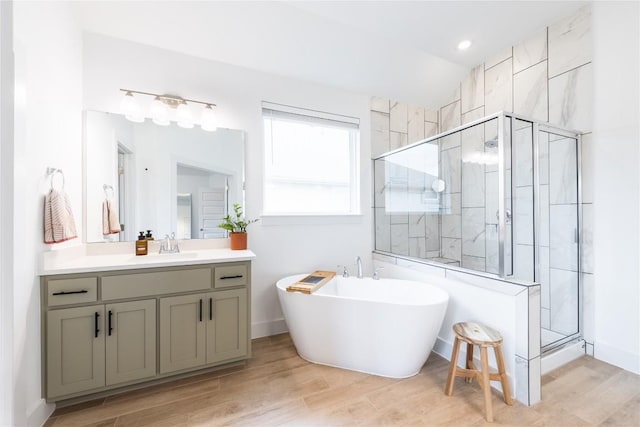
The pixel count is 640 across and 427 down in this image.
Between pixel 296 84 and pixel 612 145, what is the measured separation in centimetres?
273

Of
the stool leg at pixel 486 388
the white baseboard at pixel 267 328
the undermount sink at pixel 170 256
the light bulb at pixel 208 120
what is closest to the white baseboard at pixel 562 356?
the stool leg at pixel 486 388

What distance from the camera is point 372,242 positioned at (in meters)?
3.19

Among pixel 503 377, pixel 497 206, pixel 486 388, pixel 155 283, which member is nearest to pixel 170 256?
pixel 155 283

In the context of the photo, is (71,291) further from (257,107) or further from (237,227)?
(257,107)

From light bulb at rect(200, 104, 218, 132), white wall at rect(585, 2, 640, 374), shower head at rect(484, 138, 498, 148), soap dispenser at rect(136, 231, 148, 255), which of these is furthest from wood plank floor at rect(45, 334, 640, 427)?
light bulb at rect(200, 104, 218, 132)

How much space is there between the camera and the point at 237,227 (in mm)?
2500

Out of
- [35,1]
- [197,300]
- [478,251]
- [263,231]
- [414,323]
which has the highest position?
[35,1]

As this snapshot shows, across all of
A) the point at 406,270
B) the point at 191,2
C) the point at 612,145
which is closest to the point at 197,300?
the point at 406,270

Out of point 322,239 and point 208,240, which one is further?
point 322,239

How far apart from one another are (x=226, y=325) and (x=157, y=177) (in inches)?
52.6

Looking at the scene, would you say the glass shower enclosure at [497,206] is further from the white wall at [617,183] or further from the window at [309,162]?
the window at [309,162]

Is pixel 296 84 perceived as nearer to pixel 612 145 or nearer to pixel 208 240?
pixel 208 240

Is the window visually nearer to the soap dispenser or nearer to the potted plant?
the potted plant

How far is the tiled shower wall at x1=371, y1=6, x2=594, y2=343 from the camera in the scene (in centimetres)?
228
